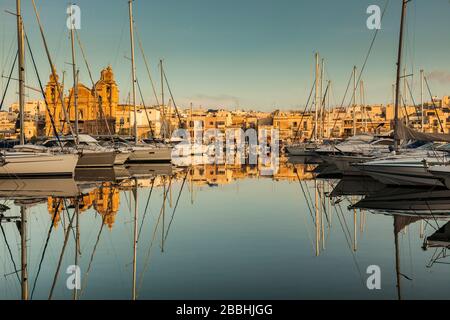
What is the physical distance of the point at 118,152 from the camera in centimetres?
3569

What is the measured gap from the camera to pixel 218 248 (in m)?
11.4

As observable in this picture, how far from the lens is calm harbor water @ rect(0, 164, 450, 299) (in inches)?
329

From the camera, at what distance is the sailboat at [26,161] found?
25703mm

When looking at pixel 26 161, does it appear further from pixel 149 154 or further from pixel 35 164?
pixel 149 154

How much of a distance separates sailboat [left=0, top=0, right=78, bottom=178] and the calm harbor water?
571 centimetres

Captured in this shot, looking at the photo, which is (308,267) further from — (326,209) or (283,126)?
(283,126)

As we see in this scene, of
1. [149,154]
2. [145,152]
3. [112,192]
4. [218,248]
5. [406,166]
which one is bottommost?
[112,192]

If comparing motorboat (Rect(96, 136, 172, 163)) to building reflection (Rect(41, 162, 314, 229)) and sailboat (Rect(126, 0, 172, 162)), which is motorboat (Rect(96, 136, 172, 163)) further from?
building reflection (Rect(41, 162, 314, 229))

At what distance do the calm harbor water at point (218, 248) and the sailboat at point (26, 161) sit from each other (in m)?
5.71

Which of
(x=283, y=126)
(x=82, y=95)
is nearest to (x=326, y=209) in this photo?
(x=82, y=95)

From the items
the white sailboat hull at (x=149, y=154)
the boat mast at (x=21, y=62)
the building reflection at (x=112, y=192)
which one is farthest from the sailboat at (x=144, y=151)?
the boat mast at (x=21, y=62)

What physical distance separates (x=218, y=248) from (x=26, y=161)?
57.6ft

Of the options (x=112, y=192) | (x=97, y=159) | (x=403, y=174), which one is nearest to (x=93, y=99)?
(x=97, y=159)
